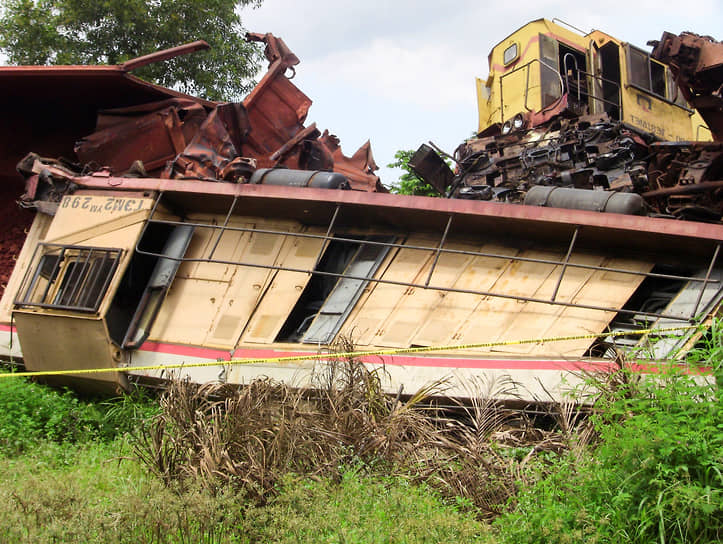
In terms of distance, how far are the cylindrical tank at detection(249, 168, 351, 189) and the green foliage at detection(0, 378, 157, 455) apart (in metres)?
2.89

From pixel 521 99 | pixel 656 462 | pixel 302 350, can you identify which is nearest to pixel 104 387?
pixel 302 350

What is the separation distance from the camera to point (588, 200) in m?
7.61

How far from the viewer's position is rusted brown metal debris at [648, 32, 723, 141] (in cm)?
909

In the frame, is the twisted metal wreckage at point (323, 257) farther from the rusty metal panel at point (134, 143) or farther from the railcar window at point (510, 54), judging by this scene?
the railcar window at point (510, 54)

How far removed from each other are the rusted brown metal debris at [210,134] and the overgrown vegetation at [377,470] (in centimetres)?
442

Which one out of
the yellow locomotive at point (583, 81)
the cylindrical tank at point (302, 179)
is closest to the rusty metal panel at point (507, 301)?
the cylindrical tank at point (302, 179)

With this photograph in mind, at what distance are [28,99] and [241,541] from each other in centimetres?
945

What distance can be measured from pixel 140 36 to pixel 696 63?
13686mm

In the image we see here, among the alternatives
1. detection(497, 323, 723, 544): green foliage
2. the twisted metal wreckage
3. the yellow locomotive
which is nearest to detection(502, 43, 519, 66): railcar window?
the yellow locomotive

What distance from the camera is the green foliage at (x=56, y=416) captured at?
285 inches

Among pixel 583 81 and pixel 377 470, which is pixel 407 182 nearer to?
pixel 583 81

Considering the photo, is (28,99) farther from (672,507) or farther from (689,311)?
(672,507)

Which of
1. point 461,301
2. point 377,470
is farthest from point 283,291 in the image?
point 377,470

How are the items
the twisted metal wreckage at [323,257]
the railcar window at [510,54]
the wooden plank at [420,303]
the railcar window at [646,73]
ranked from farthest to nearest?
the railcar window at [510,54], the railcar window at [646,73], the wooden plank at [420,303], the twisted metal wreckage at [323,257]
